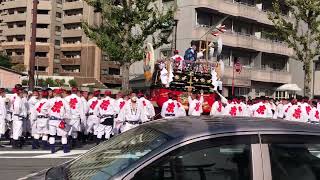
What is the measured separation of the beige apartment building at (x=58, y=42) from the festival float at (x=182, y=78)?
53.2 m

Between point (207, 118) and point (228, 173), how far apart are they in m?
0.73

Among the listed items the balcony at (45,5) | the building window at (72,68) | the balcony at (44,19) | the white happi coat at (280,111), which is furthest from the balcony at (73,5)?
the white happi coat at (280,111)

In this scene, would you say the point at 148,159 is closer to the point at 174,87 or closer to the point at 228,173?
the point at 228,173

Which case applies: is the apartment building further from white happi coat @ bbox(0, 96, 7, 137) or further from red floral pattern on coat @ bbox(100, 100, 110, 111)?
white happi coat @ bbox(0, 96, 7, 137)

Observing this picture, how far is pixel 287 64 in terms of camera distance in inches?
2080

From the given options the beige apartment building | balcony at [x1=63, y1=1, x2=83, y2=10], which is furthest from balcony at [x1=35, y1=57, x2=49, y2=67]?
balcony at [x1=63, y1=1, x2=83, y2=10]

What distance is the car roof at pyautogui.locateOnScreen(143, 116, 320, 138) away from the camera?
145 inches

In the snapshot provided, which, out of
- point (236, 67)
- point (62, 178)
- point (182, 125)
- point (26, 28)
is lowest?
point (62, 178)

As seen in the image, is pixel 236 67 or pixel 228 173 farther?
pixel 236 67

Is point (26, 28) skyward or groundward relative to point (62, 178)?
skyward

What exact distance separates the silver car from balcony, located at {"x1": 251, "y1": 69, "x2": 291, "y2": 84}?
144 feet

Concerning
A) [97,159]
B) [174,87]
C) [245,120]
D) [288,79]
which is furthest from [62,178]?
[288,79]

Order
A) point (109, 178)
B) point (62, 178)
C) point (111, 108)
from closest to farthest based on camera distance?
point (109, 178) → point (62, 178) → point (111, 108)

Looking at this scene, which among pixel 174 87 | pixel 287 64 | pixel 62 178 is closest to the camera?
pixel 62 178
